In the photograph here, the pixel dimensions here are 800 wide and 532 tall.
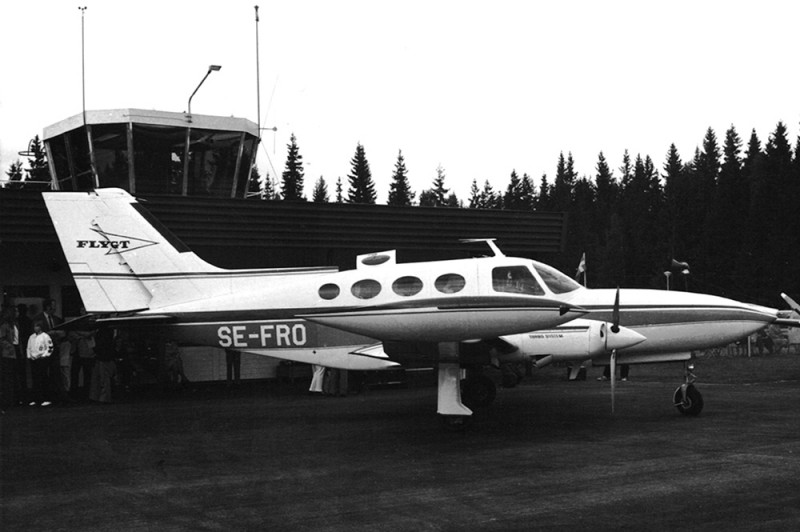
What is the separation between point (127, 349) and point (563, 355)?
1130 centimetres

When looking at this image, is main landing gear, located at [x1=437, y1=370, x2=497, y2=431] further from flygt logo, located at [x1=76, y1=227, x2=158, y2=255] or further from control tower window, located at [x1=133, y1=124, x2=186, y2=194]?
control tower window, located at [x1=133, y1=124, x2=186, y2=194]

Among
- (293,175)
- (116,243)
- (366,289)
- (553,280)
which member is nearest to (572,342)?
(553,280)

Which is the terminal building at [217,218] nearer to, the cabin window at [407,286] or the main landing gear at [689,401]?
the cabin window at [407,286]

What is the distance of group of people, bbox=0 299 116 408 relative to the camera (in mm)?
15461

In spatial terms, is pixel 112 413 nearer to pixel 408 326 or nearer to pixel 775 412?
pixel 408 326

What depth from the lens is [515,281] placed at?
1130cm

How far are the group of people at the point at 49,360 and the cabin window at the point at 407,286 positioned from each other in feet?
23.4

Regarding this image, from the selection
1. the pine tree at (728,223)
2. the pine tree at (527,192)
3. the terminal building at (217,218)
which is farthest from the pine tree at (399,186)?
the terminal building at (217,218)

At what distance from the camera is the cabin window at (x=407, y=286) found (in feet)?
37.0

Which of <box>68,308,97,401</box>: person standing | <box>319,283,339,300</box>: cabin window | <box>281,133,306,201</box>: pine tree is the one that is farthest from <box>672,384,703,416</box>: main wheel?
<box>281,133,306,201</box>: pine tree

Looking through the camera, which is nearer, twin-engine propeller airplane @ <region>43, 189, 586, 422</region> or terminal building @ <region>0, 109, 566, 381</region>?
twin-engine propeller airplane @ <region>43, 189, 586, 422</region>

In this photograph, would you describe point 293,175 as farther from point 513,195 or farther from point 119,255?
point 119,255

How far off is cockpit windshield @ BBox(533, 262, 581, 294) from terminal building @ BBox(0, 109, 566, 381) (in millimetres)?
8001

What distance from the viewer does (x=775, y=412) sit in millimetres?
12961
